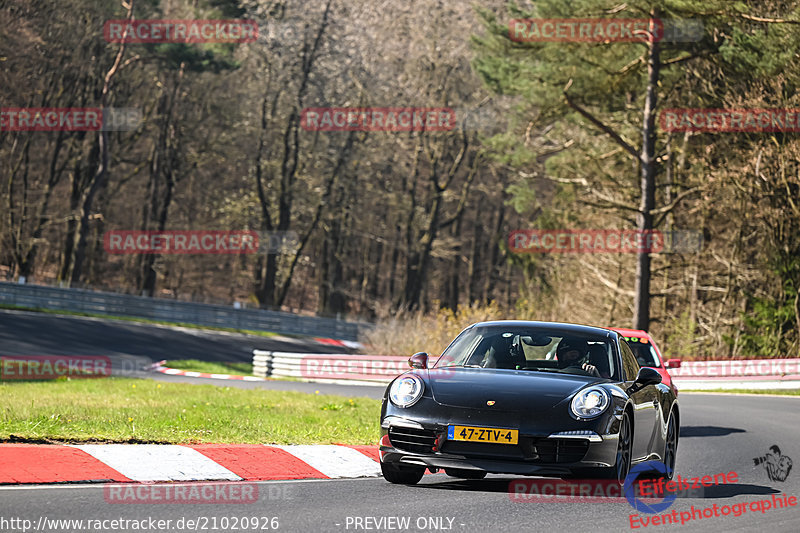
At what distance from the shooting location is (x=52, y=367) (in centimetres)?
2902

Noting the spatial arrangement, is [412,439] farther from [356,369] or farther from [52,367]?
[356,369]

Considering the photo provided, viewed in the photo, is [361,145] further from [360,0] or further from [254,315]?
[254,315]

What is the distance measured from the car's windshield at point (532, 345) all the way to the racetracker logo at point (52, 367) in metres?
16.4

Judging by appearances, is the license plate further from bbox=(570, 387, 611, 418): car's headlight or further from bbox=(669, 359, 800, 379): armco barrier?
bbox=(669, 359, 800, 379): armco barrier

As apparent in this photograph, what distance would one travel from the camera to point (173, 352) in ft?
131

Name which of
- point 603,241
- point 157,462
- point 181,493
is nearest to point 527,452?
point 181,493

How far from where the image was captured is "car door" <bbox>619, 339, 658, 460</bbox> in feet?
30.6

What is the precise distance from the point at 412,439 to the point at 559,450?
1132mm

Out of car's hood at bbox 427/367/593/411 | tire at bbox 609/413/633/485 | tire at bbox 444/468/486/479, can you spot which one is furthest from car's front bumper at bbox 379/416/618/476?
tire at bbox 444/468/486/479

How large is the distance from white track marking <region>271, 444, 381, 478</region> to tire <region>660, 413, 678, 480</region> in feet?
8.83

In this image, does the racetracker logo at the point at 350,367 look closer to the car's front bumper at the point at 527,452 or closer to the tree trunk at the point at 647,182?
the tree trunk at the point at 647,182

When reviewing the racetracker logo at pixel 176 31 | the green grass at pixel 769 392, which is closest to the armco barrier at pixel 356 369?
the green grass at pixel 769 392

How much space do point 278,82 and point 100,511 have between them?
5216 cm

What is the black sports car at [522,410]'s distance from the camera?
8.30 metres
